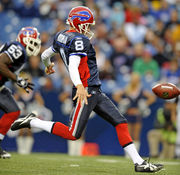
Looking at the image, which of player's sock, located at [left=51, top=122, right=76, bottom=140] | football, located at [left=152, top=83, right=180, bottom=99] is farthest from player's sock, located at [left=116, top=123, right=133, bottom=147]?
football, located at [left=152, top=83, right=180, bottom=99]

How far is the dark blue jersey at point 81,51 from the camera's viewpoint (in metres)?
4.23

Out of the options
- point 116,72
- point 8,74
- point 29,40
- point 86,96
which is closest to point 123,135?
point 86,96

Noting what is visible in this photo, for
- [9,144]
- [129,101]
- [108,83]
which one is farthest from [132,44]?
[9,144]

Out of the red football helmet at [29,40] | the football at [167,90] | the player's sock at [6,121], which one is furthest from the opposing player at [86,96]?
the red football helmet at [29,40]

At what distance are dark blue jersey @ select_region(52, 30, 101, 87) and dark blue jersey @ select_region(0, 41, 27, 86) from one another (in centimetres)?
89

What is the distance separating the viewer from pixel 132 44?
1120 cm

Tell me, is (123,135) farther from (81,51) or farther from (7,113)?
(7,113)

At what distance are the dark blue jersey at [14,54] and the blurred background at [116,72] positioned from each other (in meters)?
2.95

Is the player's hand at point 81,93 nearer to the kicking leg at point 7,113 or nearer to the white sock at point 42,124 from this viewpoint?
the white sock at point 42,124

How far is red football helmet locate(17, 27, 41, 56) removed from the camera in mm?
5535

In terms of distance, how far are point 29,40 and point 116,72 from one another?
16.0 feet

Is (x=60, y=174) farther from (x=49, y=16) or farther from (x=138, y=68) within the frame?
(x=49, y=16)

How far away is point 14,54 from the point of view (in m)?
5.30

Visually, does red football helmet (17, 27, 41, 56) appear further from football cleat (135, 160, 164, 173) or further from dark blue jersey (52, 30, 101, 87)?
football cleat (135, 160, 164, 173)
